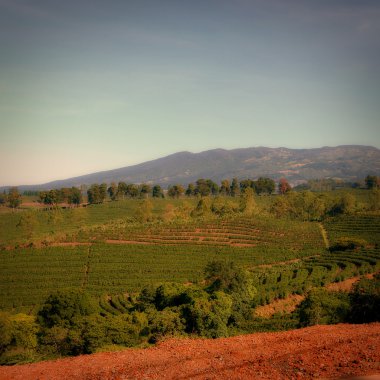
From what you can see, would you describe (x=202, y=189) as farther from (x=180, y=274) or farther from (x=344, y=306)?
(x=344, y=306)

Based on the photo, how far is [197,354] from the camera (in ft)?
54.3

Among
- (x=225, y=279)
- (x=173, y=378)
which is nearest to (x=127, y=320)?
(x=225, y=279)

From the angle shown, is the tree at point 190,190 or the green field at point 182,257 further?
the tree at point 190,190

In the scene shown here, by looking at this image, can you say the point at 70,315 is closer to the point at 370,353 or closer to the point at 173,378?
the point at 173,378

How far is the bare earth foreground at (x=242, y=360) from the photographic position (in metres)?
13.5

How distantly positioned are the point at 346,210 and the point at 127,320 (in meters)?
94.1

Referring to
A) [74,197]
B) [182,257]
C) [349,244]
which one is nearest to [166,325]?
[182,257]

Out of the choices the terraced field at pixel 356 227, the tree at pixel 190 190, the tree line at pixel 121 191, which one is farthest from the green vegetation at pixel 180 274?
the tree at pixel 190 190

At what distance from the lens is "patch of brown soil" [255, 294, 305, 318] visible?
39.8m

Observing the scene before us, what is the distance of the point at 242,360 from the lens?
15.2m

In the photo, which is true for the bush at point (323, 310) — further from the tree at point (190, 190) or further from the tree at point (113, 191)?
the tree at point (113, 191)

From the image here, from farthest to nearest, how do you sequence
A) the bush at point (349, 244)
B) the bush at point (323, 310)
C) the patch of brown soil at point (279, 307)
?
the bush at point (349, 244)
the patch of brown soil at point (279, 307)
the bush at point (323, 310)

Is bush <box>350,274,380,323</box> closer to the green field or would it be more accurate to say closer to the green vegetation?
the green vegetation

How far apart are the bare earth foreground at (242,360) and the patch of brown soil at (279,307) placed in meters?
21.0
